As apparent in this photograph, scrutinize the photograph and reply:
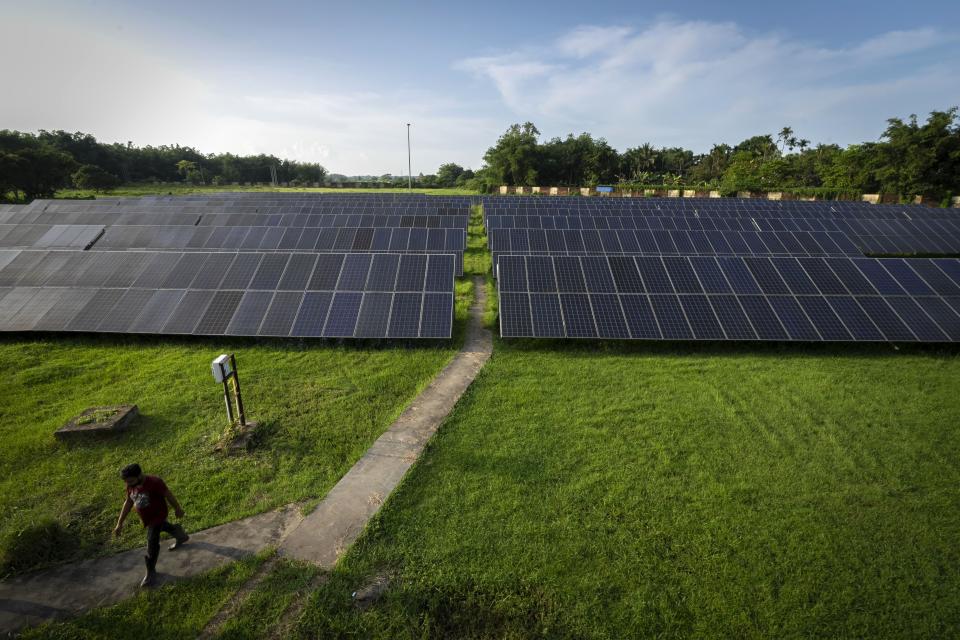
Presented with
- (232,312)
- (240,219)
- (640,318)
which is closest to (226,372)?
(232,312)

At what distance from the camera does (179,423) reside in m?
8.08

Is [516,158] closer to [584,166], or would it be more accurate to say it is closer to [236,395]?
[584,166]

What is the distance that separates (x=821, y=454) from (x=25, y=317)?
20153 mm

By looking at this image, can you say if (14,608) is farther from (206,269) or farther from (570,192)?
(570,192)

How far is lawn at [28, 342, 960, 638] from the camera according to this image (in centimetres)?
462

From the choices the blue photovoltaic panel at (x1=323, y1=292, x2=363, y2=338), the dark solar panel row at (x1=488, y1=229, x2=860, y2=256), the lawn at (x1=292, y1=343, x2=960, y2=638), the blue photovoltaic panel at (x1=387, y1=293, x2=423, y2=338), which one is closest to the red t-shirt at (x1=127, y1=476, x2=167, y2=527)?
the lawn at (x1=292, y1=343, x2=960, y2=638)

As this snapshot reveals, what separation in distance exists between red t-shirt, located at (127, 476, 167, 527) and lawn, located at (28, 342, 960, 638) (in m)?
1.18

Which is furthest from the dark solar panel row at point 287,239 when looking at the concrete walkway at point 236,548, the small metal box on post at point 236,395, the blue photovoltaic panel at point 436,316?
the concrete walkway at point 236,548

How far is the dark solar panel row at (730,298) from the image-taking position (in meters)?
11.2

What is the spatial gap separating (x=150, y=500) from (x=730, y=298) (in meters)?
14.0

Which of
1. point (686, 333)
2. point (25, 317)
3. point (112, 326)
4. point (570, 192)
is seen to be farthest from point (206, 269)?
point (570, 192)

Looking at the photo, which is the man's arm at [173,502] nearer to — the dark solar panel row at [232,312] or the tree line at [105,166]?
the dark solar panel row at [232,312]

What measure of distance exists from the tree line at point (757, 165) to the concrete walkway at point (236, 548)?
239 feet

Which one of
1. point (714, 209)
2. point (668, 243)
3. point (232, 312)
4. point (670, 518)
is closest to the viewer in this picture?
point (670, 518)
